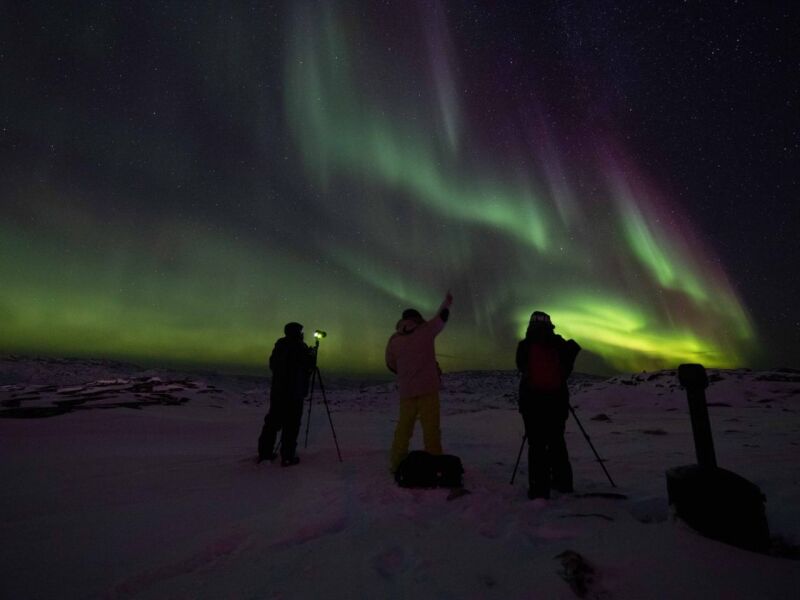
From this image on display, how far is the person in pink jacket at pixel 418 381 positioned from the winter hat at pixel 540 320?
1.32 m

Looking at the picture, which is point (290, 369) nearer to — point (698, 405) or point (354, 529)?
point (354, 529)

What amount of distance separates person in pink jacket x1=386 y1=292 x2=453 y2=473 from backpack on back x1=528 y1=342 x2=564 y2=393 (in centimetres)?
146

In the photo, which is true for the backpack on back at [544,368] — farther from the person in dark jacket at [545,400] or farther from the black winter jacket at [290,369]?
the black winter jacket at [290,369]

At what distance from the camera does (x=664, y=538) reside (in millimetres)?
2918

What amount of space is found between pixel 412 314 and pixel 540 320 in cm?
203

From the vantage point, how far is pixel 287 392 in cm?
700

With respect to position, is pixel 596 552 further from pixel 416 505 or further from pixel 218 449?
pixel 218 449

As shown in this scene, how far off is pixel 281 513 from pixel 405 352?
284 centimetres

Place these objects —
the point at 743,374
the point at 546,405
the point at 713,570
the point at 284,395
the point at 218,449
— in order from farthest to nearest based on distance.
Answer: the point at 743,374 → the point at 218,449 → the point at 284,395 → the point at 546,405 → the point at 713,570

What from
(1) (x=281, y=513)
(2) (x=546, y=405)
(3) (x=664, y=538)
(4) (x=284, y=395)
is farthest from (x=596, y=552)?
(4) (x=284, y=395)

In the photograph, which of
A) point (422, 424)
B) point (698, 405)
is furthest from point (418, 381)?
point (698, 405)

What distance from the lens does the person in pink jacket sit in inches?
228

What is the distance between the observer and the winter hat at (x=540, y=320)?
5.24 m

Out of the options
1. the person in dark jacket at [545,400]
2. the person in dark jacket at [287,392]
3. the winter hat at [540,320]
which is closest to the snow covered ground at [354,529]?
the person in dark jacket at [545,400]
